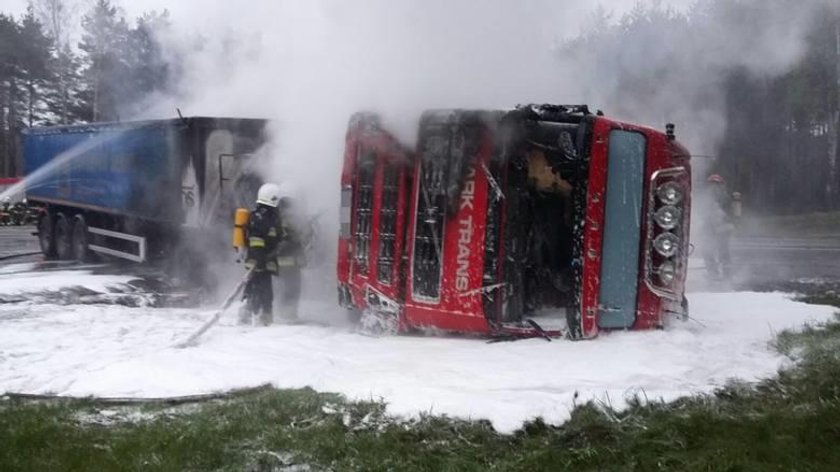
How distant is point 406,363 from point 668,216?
232 centimetres

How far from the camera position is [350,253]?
265 inches

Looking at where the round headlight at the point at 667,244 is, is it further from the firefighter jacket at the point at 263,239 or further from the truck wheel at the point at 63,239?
the truck wheel at the point at 63,239

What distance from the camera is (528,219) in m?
6.34

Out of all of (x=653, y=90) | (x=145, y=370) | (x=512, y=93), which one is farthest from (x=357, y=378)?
(x=653, y=90)

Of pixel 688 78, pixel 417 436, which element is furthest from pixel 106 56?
pixel 417 436

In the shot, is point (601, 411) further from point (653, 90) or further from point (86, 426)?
point (653, 90)

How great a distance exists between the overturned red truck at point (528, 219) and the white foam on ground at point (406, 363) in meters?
0.27

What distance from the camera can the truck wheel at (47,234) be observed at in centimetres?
1593

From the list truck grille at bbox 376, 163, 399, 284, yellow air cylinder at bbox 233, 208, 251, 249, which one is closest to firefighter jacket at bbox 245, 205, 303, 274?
yellow air cylinder at bbox 233, 208, 251, 249

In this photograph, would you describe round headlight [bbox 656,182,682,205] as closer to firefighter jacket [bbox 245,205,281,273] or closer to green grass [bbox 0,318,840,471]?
green grass [bbox 0,318,840,471]

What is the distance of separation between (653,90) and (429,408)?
9356 millimetres

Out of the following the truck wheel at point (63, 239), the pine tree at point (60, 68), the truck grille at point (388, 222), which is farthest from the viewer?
the pine tree at point (60, 68)

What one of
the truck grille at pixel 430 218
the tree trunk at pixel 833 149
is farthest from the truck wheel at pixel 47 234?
the tree trunk at pixel 833 149

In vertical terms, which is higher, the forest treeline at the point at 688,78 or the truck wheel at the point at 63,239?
the forest treeline at the point at 688,78
